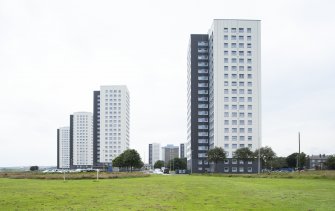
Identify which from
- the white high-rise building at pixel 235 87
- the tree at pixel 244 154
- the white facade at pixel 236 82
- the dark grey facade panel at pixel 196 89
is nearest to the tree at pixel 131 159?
the dark grey facade panel at pixel 196 89

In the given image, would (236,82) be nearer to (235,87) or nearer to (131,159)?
(235,87)

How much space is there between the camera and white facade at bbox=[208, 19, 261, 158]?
5935 inches

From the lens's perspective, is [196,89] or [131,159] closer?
[131,159]

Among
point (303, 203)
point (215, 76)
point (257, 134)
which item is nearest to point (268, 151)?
point (257, 134)

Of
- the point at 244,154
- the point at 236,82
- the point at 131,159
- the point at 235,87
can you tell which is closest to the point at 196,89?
the point at 235,87

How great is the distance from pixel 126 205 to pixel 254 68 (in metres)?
138

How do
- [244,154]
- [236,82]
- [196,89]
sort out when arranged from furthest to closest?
[196,89], [236,82], [244,154]

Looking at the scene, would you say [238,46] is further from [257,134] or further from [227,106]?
[257,134]

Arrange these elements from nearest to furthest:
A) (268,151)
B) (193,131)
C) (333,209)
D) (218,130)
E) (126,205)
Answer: (333,209) < (126,205) < (268,151) < (218,130) < (193,131)

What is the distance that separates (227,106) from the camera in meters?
152

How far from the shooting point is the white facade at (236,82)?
151 metres

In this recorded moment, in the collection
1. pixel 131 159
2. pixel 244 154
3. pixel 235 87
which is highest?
pixel 235 87

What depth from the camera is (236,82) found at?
15362 cm

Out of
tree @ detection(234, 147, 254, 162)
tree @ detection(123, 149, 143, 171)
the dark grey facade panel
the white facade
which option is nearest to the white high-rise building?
the white facade
